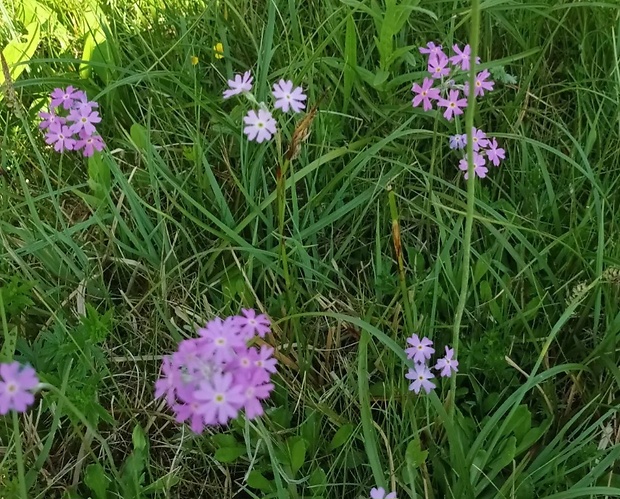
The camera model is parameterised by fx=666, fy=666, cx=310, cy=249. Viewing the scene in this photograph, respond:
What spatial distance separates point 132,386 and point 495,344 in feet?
2.61

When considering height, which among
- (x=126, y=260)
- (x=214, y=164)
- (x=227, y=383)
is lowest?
(x=227, y=383)

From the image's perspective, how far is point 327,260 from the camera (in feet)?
5.35

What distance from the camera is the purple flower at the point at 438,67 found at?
5.34ft

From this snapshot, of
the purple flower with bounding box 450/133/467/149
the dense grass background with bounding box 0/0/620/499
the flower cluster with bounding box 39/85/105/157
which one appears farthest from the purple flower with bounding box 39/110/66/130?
the purple flower with bounding box 450/133/467/149

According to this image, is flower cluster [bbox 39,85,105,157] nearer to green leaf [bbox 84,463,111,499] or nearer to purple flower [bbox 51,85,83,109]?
purple flower [bbox 51,85,83,109]

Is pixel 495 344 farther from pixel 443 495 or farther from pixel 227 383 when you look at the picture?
pixel 227 383

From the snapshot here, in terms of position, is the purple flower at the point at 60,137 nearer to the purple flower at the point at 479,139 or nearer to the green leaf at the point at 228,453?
the green leaf at the point at 228,453

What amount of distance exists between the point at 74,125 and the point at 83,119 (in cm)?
3

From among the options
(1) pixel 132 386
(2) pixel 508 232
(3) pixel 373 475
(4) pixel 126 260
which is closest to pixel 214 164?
(4) pixel 126 260

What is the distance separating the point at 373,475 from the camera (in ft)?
4.20

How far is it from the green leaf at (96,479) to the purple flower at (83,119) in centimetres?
77

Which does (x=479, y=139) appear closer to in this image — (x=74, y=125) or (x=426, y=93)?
(x=426, y=93)

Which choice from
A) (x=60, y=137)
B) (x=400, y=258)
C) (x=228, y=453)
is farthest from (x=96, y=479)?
(x=60, y=137)

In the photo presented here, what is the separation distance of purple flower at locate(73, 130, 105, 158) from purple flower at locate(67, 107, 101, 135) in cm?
1
